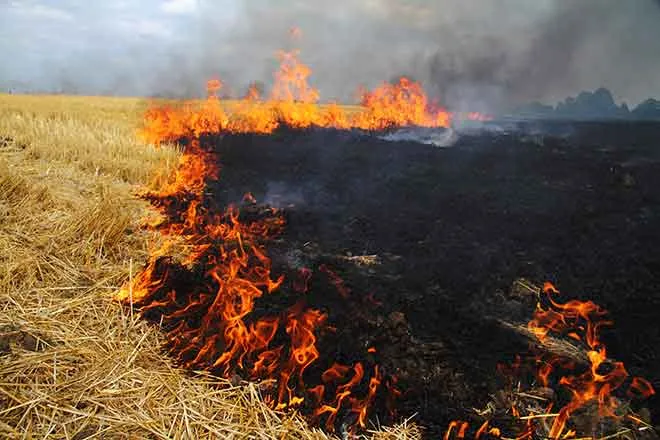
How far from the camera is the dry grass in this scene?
2.52 meters

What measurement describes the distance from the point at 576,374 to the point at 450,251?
2594mm

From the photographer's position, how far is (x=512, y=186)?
9102mm

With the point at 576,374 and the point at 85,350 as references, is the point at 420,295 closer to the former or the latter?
the point at 576,374

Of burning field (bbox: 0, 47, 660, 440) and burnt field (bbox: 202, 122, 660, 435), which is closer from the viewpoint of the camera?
burning field (bbox: 0, 47, 660, 440)

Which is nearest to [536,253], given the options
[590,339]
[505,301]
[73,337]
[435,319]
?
[505,301]

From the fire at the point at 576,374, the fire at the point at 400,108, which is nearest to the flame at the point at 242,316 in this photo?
the fire at the point at 576,374

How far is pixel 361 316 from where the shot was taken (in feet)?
12.6

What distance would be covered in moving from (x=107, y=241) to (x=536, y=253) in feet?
17.8

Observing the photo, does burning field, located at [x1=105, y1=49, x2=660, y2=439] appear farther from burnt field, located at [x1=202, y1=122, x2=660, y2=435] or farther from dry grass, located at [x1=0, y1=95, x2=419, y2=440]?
dry grass, located at [x1=0, y1=95, x2=419, y2=440]

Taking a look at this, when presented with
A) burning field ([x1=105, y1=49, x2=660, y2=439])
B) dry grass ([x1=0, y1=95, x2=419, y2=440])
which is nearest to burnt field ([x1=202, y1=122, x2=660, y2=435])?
burning field ([x1=105, y1=49, x2=660, y2=439])

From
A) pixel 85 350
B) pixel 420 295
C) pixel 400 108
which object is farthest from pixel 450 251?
pixel 400 108

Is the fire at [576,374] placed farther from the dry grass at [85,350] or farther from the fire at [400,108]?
the fire at [400,108]

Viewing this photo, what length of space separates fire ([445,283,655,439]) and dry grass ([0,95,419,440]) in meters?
0.95

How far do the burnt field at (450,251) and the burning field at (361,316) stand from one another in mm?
28
